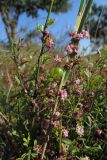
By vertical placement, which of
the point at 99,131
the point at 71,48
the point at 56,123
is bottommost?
the point at 99,131

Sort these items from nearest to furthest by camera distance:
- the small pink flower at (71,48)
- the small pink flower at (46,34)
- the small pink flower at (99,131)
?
1. the small pink flower at (71,48)
2. the small pink flower at (46,34)
3. the small pink flower at (99,131)

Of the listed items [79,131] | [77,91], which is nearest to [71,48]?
[77,91]

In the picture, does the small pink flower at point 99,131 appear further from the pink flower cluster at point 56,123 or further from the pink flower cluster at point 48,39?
the pink flower cluster at point 48,39

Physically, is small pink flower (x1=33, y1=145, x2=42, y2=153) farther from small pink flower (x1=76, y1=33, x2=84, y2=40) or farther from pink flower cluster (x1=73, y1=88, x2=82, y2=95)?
small pink flower (x1=76, y1=33, x2=84, y2=40)

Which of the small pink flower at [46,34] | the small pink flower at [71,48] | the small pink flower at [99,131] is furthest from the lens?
the small pink flower at [99,131]

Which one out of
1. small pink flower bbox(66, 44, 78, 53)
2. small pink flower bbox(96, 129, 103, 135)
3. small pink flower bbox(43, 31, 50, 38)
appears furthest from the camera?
small pink flower bbox(96, 129, 103, 135)

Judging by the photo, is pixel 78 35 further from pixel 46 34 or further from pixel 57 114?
pixel 57 114

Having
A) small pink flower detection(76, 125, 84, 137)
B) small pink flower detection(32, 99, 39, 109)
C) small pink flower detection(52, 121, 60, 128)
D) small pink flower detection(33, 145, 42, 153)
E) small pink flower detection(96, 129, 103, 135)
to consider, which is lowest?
small pink flower detection(96, 129, 103, 135)

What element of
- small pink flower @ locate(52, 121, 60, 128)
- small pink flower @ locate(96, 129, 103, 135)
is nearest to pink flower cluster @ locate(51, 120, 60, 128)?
small pink flower @ locate(52, 121, 60, 128)

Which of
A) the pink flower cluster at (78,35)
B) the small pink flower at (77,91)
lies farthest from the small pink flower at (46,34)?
the small pink flower at (77,91)

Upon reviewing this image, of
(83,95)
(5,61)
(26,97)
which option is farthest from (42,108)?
(5,61)

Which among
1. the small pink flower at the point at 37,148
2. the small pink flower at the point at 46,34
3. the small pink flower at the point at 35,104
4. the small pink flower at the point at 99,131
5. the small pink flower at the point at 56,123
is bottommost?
the small pink flower at the point at 99,131

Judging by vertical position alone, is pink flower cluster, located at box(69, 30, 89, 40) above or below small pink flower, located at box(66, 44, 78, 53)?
above
